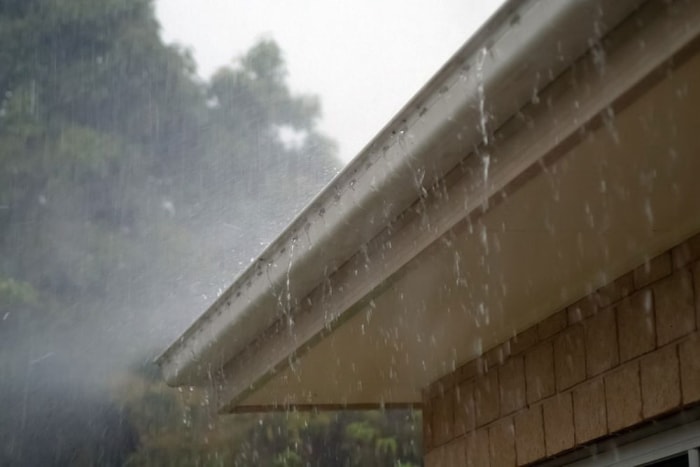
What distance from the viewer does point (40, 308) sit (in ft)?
62.7

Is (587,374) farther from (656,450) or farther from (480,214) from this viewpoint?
(480,214)

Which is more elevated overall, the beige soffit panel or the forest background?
the forest background

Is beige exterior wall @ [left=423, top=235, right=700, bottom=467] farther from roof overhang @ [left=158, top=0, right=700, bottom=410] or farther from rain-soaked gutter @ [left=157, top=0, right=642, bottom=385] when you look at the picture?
rain-soaked gutter @ [left=157, top=0, right=642, bottom=385]

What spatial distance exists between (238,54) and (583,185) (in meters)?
20.9

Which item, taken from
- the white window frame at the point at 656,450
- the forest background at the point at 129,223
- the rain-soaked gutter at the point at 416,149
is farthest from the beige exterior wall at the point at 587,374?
the forest background at the point at 129,223

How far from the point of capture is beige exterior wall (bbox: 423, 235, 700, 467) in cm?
380

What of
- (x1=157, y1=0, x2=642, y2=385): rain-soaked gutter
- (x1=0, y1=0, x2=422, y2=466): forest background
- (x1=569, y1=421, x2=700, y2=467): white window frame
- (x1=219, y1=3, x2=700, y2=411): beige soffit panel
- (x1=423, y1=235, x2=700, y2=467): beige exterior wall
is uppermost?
(x1=0, y1=0, x2=422, y2=466): forest background

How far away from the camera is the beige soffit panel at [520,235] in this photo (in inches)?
116

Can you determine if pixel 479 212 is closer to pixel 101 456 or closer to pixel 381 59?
pixel 101 456

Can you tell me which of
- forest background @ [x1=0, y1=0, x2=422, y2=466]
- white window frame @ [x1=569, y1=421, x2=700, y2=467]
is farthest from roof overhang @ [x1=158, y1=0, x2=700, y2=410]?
forest background @ [x1=0, y1=0, x2=422, y2=466]

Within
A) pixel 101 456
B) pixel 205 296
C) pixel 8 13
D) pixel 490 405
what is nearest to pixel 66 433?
pixel 101 456

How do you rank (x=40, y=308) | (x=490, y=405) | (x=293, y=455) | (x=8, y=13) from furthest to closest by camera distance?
(x=8, y=13) → (x=40, y=308) → (x=293, y=455) → (x=490, y=405)

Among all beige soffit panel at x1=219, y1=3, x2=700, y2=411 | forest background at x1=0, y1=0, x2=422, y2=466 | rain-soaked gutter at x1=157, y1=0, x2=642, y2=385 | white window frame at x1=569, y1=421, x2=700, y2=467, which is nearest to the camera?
A: rain-soaked gutter at x1=157, y1=0, x2=642, y2=385

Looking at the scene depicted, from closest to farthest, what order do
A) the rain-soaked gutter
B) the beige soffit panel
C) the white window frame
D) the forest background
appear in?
the rain-soaked gutter
the beige soffit panel
the white window frame
the forest background
